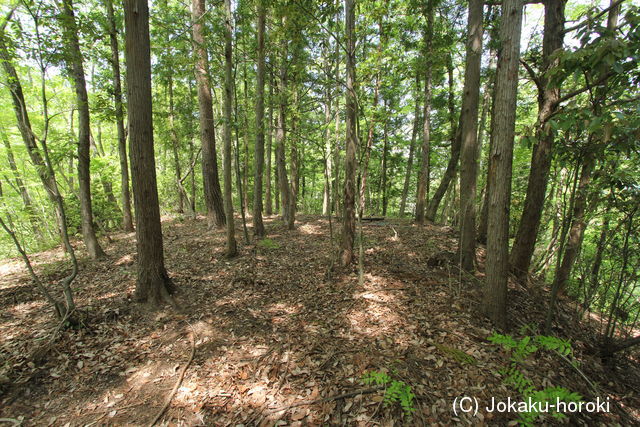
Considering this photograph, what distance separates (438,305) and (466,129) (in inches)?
141

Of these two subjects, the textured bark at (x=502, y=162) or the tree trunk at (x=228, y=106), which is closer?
the textured bark at (x=502, y=162)

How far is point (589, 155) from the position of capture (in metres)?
3.17

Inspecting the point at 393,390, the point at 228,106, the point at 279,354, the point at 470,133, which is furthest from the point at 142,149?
the point at 470,133

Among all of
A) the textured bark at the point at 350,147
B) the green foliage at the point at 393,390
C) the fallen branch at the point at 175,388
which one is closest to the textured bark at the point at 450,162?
the textured bark at the point at 350,147

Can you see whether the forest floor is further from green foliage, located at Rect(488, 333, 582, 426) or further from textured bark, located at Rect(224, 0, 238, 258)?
textured bark, located at Rect(224, 0, 238, 258)

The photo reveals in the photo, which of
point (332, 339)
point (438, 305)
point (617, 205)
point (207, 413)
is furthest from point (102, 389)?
point (617, 205)

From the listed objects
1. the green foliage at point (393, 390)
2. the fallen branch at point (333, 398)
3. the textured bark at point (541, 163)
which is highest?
→ the textured bark at point (541, 163)

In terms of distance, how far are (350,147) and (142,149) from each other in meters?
3.77

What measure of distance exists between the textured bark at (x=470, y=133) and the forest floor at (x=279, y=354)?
2.56 ft

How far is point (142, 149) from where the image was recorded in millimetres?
4207

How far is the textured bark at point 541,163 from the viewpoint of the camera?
189 inches

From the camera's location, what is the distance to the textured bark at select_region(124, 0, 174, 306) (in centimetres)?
408

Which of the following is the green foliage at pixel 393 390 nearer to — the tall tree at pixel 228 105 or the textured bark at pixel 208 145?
the tall tree at pixel 228 105

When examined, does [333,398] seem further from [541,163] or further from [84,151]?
[84,151]
